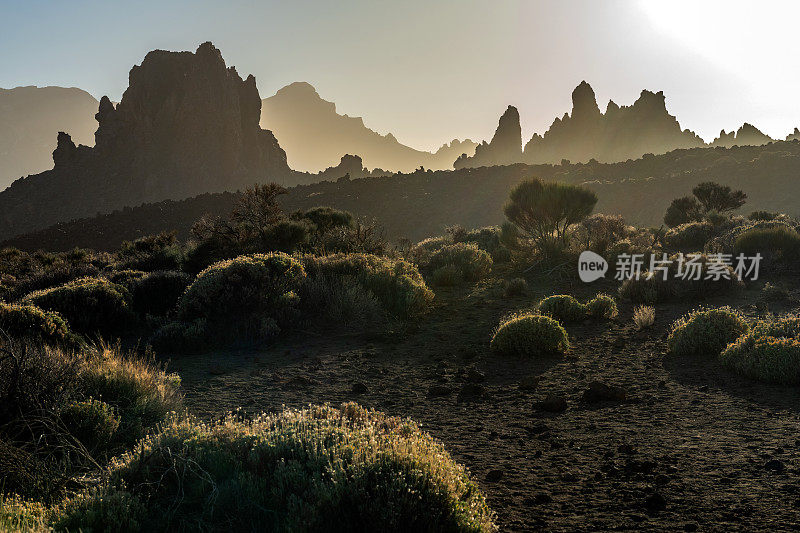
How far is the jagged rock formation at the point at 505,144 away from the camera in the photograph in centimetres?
16162

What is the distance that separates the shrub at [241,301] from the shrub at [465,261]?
8.95m

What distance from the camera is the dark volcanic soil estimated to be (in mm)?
4020

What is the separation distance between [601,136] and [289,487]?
529 ft

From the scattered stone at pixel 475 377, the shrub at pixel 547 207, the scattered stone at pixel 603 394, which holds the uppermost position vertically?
the shrub at pixel 547 207

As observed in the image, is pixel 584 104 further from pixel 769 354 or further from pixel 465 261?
pixel 769 354

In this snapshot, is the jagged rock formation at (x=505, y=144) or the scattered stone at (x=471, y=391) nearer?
the scattered stone at (x=471, y=391)

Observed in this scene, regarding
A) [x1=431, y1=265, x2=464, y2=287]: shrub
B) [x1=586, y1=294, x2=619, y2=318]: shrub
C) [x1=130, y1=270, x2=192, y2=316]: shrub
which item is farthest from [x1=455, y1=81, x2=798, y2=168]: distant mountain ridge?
[x1=130, y1=270, x2=192, y2=316]: shrub

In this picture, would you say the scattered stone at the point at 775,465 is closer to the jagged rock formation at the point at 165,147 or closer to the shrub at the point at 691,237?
the shrub at the point at 691,237

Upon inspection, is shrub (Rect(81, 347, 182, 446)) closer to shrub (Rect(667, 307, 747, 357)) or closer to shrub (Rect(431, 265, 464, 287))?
shrub (Rect(667, 307, 747, 357))

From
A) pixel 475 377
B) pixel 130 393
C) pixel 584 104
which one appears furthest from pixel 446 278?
pixel 584 104

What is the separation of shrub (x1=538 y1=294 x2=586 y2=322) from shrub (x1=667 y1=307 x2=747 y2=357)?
9.46 ft

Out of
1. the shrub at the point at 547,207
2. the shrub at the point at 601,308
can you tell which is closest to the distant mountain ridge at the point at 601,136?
the shrub at the point at 547,207

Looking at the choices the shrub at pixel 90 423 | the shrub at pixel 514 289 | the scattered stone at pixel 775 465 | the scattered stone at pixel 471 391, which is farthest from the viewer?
the shrub at pixel 514 289

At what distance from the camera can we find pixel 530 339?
367 inches
